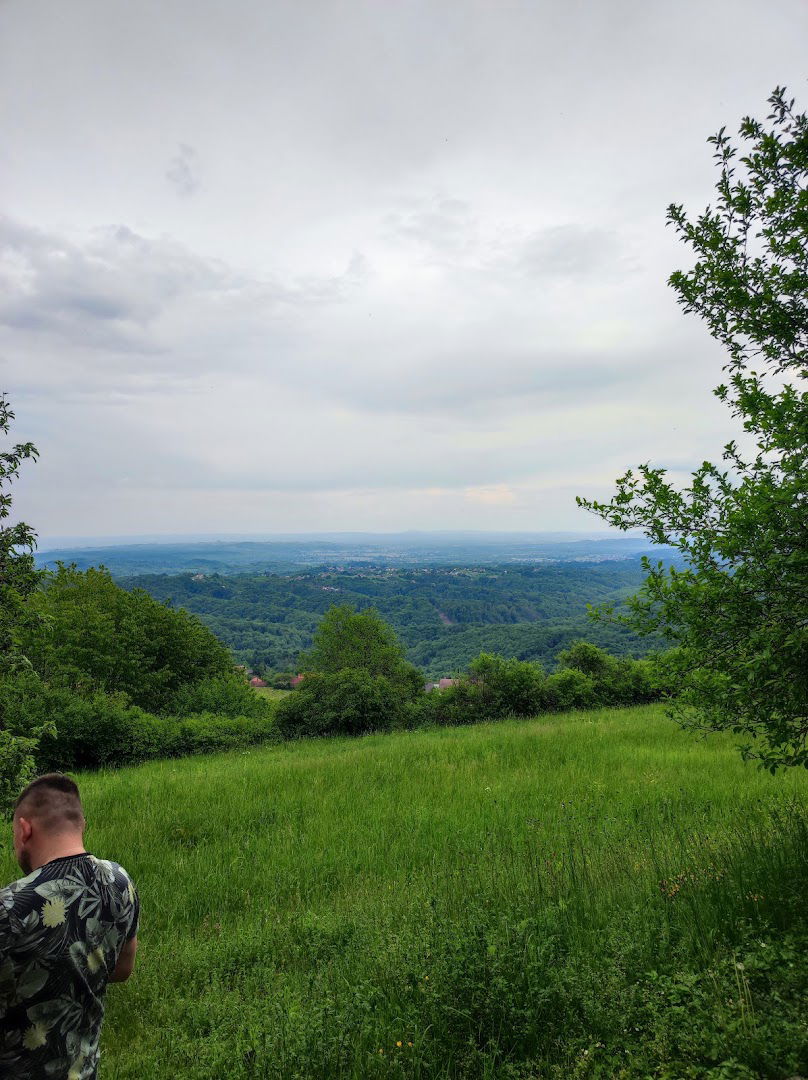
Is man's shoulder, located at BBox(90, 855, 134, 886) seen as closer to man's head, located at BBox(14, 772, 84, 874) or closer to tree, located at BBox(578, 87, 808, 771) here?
man's head, located at BBox(14, 772, 84, 874)

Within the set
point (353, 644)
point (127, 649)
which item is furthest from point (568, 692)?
point (127, 649)

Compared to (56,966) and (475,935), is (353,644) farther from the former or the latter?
(56,966)

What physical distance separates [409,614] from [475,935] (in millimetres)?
146763

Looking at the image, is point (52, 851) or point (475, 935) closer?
point (52, 851)

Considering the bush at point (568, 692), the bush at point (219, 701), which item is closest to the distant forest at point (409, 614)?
the bush at point (568, 692)

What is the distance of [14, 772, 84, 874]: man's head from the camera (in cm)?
239

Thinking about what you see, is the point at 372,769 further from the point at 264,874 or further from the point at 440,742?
the point at 264,874

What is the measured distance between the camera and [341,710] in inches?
794

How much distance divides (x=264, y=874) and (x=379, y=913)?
2020mm

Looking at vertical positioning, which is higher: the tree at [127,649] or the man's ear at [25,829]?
the man's ear at [25,829]

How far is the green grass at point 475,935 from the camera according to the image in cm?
284

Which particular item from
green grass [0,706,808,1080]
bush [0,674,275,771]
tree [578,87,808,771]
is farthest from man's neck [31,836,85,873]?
bush [0,674,275,771]

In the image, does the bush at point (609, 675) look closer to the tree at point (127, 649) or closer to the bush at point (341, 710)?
the bush at point (341, 710)

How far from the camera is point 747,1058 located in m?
2.45
